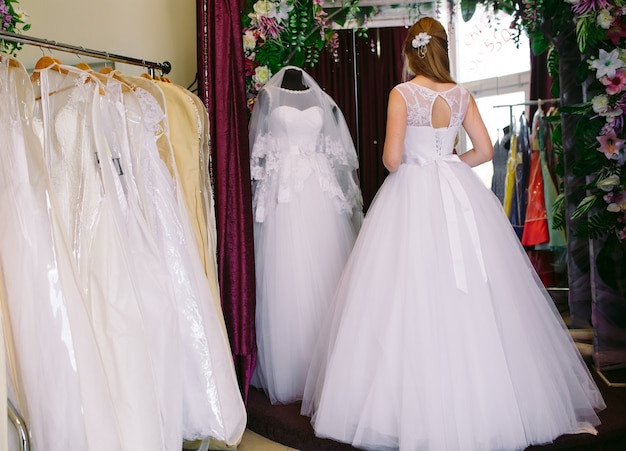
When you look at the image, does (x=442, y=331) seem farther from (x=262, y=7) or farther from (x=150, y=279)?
(x=262, y=7)

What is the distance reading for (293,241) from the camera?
3.09 m

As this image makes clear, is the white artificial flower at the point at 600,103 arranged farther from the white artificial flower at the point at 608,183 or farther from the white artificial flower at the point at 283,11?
the white artificial flower at the point at 283,11

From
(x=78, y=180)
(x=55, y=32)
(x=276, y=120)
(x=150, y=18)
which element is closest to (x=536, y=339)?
(x=276, y=120)

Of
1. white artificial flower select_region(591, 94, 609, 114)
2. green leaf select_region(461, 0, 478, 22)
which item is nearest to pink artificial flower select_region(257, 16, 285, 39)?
green leaf select_region(461, 0, 478, 22)

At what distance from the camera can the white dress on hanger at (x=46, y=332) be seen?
179 centimetres

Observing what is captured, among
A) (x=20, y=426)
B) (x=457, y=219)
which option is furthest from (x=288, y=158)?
(x=20, y=426)

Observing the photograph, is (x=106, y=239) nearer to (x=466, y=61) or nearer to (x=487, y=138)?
(x=487, y=138)

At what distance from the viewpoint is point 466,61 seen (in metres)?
3.56

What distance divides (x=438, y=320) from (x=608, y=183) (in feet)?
4.12

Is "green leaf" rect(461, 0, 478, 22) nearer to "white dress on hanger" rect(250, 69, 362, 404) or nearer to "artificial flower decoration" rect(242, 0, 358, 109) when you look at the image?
"artificial flower decoration" rect(242, 0, 358, 109)

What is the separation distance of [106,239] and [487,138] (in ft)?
5.33

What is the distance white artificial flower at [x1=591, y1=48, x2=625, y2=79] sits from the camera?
2.95m

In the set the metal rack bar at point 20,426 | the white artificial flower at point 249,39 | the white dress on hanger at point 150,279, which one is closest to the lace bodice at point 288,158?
the white artificial flower at point 249,39

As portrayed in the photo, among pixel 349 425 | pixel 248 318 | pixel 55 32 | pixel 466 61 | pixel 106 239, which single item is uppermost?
pixel 55 32
